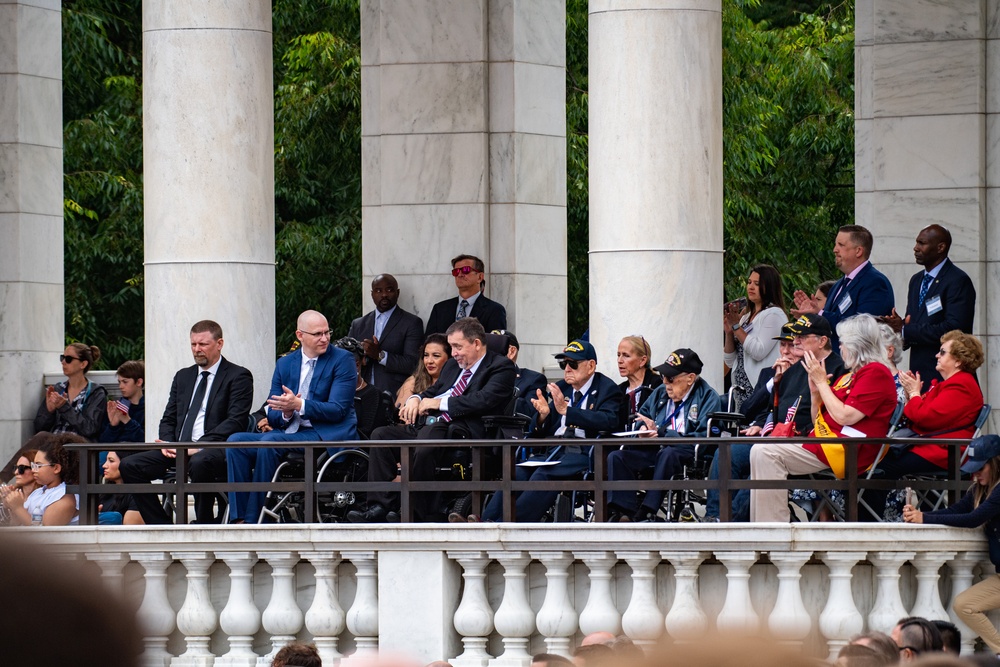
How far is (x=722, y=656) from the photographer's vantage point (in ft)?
4.99

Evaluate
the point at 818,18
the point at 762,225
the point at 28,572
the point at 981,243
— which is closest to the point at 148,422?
the point at 981,243

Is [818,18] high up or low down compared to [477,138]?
up

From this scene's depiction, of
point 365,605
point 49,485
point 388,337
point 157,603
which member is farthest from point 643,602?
point 388,337

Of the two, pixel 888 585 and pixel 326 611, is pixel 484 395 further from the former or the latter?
pixel 888 585

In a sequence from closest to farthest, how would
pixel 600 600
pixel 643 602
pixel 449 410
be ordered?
pixel 643 602 → pixel 600 600 → pixel 449 410

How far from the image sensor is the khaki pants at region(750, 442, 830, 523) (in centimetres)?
1231

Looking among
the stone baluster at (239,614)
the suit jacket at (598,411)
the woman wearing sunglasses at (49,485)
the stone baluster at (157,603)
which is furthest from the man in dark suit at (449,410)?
the woman wearing sunglasses at (49,485)

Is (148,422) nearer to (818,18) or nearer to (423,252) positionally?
(423,252)

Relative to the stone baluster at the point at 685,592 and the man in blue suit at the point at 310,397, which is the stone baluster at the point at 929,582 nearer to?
the stone baluster at the point at 685,592

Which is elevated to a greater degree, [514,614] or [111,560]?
[111,560]

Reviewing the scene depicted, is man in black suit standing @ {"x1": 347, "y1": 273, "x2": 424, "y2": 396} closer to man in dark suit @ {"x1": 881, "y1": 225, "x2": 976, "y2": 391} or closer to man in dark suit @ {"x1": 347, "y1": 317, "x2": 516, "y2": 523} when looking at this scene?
man in dark suit @ {"x1": 347, "y1": 317, "x2": 516, "y2": 523}

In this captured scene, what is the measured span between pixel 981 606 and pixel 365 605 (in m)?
4.15

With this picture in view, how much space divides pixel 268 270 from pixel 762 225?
63.5ft

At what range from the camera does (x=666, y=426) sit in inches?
546
